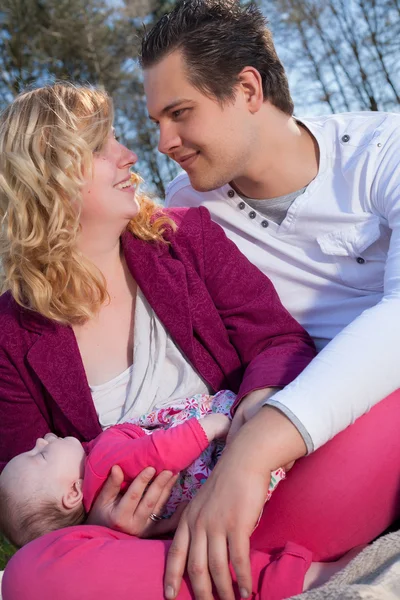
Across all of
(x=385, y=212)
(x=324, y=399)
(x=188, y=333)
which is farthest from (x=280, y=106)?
(x=324, y=399)

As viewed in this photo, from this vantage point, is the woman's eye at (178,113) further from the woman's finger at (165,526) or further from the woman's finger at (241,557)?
the woman's finger at (241,557)

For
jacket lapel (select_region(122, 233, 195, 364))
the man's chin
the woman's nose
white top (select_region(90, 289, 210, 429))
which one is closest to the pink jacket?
white top (select_region(90, 289, 210, 429))

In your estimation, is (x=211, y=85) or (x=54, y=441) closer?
(x=54, y=441)

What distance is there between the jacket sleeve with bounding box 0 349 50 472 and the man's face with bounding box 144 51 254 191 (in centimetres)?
99

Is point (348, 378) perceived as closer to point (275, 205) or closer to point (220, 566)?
point (220, 566)

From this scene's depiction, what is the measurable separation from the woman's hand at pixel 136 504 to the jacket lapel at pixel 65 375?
392 millimetres

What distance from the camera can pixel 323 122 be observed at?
276 centimetres

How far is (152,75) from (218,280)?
870 millimetres

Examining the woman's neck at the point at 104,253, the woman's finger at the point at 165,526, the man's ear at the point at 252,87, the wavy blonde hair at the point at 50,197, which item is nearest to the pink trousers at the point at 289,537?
the woman's finger at the point at 165,526

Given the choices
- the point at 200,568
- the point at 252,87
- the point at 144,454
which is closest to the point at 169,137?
the point at 252,87

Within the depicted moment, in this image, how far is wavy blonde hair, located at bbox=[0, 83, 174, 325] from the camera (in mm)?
2344

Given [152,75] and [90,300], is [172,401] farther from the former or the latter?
[152,75]

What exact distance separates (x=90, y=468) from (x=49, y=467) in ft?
0.45

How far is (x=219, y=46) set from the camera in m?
2.74
